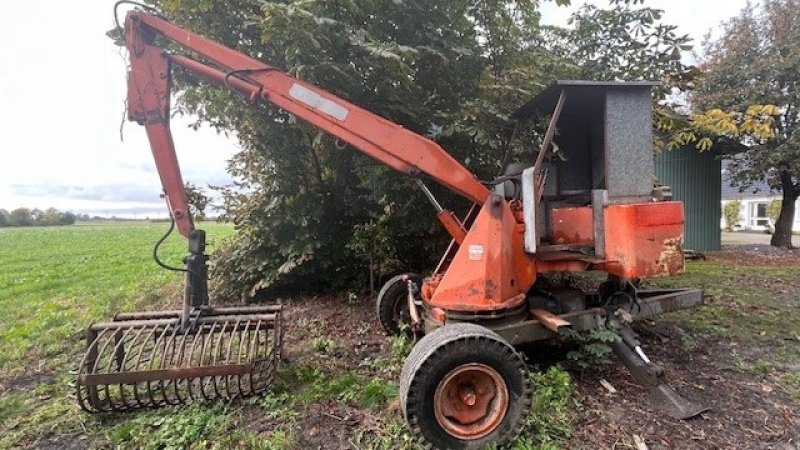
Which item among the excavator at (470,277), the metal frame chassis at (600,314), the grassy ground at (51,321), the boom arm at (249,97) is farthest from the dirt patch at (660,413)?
the boom arm at (249,97)

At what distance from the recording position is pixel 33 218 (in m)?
52.1

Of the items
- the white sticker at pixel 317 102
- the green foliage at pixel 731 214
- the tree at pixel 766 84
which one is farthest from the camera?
the green foliage at pixel 731 214

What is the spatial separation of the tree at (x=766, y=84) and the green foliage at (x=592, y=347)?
8.83 meters

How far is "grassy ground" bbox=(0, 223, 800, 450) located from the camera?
2.67m

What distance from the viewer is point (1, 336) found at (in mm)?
4844

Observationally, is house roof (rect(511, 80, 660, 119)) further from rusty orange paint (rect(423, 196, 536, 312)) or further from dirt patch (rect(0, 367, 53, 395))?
dirt patch (rect(0, 367, 53, 395))

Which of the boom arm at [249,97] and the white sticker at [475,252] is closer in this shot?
the white sticker at [475,252]

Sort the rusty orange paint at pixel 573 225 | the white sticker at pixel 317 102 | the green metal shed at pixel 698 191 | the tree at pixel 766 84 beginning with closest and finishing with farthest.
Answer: the rusty orange paint at pixel 573 225 → the white sticker at pixel 317 102 → the tree at pixel 766 84 → the green metal shed at pixel 698 191

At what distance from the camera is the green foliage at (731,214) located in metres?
23.0

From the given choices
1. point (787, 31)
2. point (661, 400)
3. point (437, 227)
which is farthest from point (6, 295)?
point (787, 31)

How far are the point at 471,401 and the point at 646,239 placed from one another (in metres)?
1.63

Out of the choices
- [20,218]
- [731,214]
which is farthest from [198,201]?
[20,218]

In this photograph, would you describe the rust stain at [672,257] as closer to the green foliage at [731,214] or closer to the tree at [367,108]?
the tree at [367,108]

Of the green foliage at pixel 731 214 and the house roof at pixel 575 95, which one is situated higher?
the house roof at pixel 575 95
